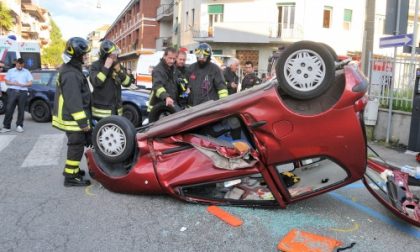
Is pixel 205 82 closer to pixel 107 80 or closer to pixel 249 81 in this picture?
pixel 107 80

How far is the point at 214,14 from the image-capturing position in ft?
106

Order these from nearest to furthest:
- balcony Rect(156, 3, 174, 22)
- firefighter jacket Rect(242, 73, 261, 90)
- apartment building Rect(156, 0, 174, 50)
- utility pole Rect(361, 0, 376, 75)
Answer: utility pole Rect(361, 0, 376, 75)
firefighter jacket Rect(242, 73, 261, 90)
balcony Rect(156, 3, 174, 22)
apartment building Rect(156, 0, 174, 50)

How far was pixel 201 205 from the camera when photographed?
4.13 meters

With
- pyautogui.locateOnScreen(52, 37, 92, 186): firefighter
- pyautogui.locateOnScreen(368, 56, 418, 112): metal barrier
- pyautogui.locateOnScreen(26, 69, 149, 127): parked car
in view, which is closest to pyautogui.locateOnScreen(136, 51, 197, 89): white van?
pyautogui.locateOnScreen(26, 69, 149, 127): parked car

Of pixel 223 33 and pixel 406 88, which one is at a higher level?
pixel 223 33

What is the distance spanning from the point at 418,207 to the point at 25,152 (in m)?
5.83

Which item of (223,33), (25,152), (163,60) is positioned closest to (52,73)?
(25,152)

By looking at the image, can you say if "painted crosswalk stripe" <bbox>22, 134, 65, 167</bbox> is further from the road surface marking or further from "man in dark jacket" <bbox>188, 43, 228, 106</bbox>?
the road surface marking

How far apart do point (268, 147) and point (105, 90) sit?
2.50 metres

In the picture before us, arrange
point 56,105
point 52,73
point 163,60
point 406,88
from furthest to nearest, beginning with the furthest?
1. point 52,73
2. point 406,88
3. point 163,60
4. point 56,105

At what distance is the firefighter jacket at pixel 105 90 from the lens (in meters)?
5.16

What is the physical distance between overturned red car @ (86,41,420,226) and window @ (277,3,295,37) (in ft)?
87.6

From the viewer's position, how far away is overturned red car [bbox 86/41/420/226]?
11.6 feet

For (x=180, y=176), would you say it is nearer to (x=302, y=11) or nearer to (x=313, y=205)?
(x=313, y=205)
